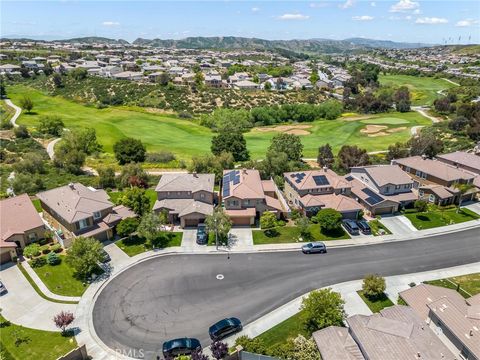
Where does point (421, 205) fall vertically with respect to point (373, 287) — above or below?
above

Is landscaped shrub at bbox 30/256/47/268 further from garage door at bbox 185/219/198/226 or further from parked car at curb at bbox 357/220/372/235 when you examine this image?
parked car at curb at bbox 357/220/372/235

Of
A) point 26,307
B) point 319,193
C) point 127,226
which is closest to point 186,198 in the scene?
point 127,226

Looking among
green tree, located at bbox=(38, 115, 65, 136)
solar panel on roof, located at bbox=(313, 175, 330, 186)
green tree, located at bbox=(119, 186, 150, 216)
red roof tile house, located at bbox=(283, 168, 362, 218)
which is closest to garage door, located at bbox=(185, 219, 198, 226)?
green tree, located at bbox=(119, 186, 150, 216)

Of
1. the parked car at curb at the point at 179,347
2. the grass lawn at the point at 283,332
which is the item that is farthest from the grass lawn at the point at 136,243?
the grass lawn at the point at 283,332

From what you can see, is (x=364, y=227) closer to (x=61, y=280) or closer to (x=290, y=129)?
(x=61, y=280)

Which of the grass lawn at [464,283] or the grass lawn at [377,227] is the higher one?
the grass lawn at [377,227]

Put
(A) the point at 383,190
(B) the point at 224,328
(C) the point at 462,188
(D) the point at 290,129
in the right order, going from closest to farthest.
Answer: (B) the point at 224,328 < (A) the point at 383,190 < (C) the point at 462,188 < (D) the point at 290,129

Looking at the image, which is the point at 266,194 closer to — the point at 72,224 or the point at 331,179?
the point at 331,179

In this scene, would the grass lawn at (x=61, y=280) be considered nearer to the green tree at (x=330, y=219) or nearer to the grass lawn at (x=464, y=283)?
the green tree at (x=330, y=219)
